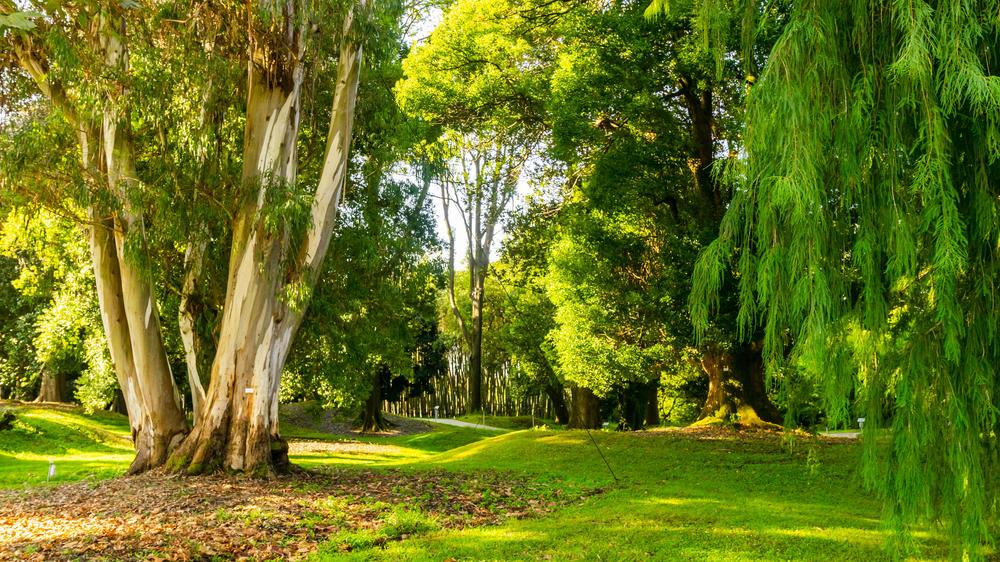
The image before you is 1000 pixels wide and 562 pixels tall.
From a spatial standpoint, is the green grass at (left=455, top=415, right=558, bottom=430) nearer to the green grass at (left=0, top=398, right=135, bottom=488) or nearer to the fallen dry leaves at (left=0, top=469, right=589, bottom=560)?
the green grass at (left=0, top=398, right=135, bottom=488)

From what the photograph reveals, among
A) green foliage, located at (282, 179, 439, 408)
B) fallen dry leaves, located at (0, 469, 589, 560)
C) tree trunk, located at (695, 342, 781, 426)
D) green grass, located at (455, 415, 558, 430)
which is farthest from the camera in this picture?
green grass, located at (455, 415, 558, 430)

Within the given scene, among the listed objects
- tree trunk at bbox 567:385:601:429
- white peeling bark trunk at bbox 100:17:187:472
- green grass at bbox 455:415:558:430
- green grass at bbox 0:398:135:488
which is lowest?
green grass at bbox 455:415:558:430

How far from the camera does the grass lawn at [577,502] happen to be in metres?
6.40

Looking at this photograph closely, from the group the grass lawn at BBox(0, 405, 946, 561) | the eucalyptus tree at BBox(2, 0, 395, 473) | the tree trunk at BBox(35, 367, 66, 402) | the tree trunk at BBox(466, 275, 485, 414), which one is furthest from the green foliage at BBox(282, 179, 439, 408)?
the tree trunk at BBox(35, 367, 66, 402)

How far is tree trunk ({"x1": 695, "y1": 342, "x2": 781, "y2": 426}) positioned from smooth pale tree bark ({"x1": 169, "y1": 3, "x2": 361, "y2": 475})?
27.7 feet

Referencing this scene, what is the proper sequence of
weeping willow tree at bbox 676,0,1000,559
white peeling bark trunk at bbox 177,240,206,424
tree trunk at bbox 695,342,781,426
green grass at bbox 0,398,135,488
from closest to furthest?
weeping willow tree at bbox 676,0,1000,559
white peeling bark trunk at bbox 177,240,206,424
green grass at bbox 0,398,135,488
tree trunk at bbox 695,342,781,426

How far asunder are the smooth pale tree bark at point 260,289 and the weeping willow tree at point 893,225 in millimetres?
7409

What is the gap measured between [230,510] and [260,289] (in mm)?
3577

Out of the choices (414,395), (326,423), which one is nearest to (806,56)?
(326,423)

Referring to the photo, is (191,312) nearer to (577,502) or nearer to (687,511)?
(577,502)

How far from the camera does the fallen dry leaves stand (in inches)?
245

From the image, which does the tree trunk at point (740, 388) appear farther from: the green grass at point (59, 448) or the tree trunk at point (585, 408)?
the green grass at point (59, 448)

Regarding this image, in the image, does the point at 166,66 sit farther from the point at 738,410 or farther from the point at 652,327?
the point at 738,410

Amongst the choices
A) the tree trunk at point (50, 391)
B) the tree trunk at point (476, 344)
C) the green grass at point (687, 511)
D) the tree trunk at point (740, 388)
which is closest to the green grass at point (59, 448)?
the tree trunk at point (50, 391)
